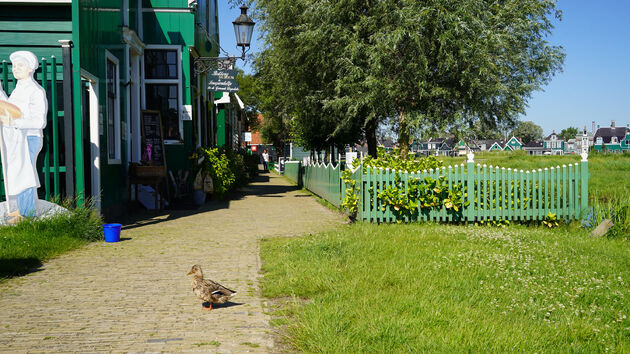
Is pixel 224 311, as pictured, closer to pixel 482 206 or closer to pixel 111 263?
pixel 111 263

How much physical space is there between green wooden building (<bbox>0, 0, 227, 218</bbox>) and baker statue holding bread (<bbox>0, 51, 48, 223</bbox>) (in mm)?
394

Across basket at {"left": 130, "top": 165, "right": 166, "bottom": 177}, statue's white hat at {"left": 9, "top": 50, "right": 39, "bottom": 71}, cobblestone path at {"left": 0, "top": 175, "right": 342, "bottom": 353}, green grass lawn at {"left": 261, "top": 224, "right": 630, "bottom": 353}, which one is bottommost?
cobblestone path at {"left": 0, "top": 175, "right": 342, "bottom": 353}

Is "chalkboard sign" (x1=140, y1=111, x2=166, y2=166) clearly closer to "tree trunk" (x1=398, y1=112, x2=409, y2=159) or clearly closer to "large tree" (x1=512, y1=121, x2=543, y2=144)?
"tree trunk" (x1=398, y1=112, x2=409, y2=159)

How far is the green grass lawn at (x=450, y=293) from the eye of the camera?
13.7 ft

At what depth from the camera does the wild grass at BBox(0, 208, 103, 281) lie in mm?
7018

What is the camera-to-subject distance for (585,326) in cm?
451

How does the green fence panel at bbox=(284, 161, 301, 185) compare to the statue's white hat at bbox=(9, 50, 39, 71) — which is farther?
the green fence panel at bbox=(284, 161, 301, 185)

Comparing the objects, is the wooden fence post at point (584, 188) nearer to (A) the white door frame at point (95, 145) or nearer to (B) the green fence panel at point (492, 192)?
(B) the green fence panel at point (492, 192)

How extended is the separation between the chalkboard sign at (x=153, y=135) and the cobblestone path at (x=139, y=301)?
14.5ft

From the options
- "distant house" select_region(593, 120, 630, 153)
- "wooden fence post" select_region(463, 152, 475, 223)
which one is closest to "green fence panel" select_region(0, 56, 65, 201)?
"wooden fence post" select_region(463, 152, 475, 223)

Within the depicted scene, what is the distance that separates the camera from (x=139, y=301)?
215 inches

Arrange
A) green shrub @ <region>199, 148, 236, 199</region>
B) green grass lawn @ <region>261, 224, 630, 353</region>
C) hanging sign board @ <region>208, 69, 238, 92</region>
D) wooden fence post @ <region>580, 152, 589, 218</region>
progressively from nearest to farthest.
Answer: green grass lawn @ <region>261, 224, 630, 353</region>, wooden fence post @ <region>580, 152, 589, 218</region>, hanging sign board @ <region>208, 69, 238, 92</region>, green shrub @ <region>199, 148, 236, 199</region>

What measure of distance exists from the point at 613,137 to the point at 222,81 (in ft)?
459

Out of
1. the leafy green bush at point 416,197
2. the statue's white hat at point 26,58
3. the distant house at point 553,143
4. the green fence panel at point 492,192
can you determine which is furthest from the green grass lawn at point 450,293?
the distant house at point 553,143
